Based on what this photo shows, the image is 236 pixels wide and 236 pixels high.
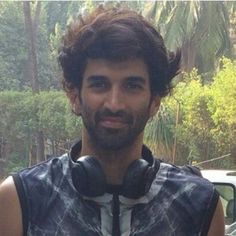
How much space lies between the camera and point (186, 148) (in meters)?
16.7

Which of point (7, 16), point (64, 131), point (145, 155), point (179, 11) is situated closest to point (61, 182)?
point (145, 155)

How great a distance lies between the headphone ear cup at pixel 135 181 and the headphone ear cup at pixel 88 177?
62mm

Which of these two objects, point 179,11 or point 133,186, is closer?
point 133,186

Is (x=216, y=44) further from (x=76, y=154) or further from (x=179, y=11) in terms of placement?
(x=76, y=154)

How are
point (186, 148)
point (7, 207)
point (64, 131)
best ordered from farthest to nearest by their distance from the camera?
point (64, 131) → point (186, 148) → point (7, 207)

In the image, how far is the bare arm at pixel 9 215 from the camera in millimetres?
1824

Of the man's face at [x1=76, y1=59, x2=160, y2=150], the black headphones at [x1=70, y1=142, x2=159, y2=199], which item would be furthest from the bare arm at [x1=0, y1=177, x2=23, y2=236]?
the man's face at [x1=76, y1=59, x2=160, y2=150]

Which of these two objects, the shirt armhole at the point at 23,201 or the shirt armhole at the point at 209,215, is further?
the shirt armhole at the point at 209,215

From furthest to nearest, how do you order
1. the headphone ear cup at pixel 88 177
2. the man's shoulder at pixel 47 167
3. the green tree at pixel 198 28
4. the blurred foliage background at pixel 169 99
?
the green tree at pixel 198 28 → the blurred foliage background at pixel 169 99 → the man's shoulder at pixel 47 167 → the headphone ear cup at pixel 88 177

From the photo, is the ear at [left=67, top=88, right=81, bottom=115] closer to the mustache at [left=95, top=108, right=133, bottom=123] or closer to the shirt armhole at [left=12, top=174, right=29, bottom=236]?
the mustache at [left=95, top=108, right=133, bottom=123]

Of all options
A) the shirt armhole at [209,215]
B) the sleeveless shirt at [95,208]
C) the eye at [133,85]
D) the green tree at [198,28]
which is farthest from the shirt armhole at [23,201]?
the green tree at [198,28]

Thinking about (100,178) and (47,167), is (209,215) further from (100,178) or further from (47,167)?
(47,167)

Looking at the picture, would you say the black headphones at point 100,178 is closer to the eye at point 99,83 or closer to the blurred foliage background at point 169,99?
the eye at point 99,83

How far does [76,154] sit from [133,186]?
0.77 ft
